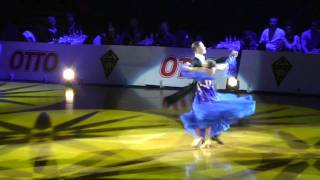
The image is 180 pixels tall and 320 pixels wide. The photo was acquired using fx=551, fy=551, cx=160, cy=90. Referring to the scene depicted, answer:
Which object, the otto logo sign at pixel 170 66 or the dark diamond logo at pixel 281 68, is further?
the otto logo sign at pixel 170 66

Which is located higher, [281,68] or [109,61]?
[109,61]

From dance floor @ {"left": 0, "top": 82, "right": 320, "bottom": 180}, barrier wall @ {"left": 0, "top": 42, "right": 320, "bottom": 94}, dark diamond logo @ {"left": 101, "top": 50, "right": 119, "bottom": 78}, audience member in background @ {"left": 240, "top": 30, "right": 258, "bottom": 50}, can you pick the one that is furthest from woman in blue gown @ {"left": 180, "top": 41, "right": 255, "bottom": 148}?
dark diamond logo @ {"left": 101, "top": 50, "right": 119, "bottom": 78}

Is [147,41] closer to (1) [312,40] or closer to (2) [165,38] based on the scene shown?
(2) [165,38]

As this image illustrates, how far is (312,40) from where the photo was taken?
17.0 meters

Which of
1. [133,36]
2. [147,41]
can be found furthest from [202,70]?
[133,36]

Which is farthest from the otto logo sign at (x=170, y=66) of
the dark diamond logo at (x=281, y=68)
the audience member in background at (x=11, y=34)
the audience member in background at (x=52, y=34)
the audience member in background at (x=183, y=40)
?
the audience member in background at (x=11, y=34)

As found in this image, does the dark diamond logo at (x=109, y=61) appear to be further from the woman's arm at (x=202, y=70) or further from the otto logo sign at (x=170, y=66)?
the woman's arm at (x=202, y=70)

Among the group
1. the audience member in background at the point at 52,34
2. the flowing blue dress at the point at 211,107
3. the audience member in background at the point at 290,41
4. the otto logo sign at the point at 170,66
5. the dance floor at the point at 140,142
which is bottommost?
the dance floor at the point at 140,142

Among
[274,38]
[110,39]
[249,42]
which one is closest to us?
[274,38]

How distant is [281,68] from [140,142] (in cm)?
846

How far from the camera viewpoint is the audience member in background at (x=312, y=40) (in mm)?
16781

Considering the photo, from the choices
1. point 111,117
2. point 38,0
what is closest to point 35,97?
point 111,117

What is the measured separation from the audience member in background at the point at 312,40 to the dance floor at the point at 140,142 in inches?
97.9

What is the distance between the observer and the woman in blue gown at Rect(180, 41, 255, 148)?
28.5 feet
